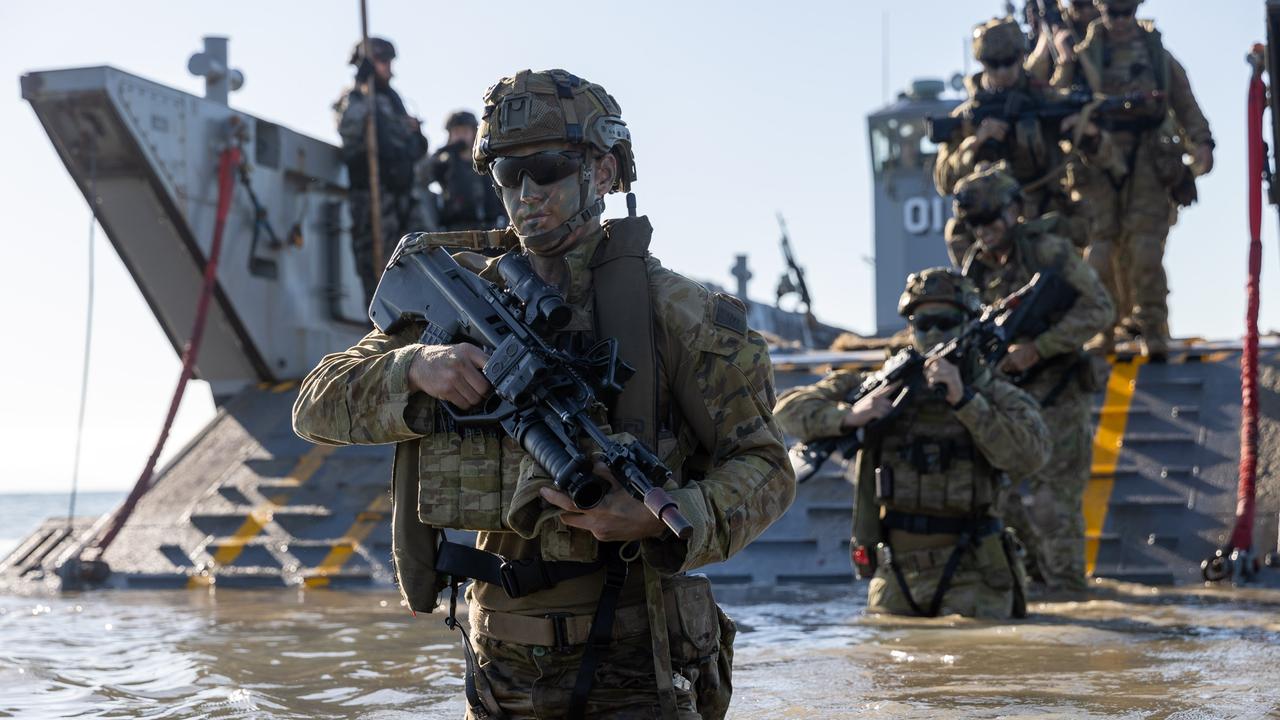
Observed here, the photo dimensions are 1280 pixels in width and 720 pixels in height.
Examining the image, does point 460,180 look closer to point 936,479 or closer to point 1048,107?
point 1048,107

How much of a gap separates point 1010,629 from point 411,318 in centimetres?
399

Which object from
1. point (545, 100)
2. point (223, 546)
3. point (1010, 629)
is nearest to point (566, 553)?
point (545, 100)

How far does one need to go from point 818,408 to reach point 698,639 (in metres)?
4.03

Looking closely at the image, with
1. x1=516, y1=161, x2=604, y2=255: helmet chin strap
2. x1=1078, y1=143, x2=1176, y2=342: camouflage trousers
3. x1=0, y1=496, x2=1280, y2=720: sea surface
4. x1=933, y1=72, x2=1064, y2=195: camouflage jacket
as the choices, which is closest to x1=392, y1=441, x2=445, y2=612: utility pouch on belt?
x1=516, y1=161, x2=604, y2=255: helmet chin strap

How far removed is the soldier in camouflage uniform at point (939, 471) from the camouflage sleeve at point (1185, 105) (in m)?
4.22

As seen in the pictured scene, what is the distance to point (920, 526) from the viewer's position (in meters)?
6.99

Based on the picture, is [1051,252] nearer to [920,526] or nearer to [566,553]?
[920,526]

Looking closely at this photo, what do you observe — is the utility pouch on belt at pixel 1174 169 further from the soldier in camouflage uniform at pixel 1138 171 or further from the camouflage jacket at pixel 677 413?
the camouflage jacket at pixel 677 413

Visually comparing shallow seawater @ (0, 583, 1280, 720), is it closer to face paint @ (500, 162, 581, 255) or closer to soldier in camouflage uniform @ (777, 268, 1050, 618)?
soldier in camouflage uniform @ (777, 268, 1050, 618)

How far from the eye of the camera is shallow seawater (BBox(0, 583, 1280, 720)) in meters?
5.31

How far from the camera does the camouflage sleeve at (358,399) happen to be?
10.6ft

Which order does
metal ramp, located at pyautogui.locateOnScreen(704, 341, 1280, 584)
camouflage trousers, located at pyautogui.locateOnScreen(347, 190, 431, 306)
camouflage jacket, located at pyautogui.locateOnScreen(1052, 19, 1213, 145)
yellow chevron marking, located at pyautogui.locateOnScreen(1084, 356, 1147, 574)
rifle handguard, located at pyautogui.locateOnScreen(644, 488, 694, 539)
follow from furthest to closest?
camouflage trousers, located at pyautogui.locateOnScreen(347, 190, 431, 306), camouflage jacket, located at pyautogui.locateOnScreen(1052, 19, 1213, 145), yellow chevron marking, located at pyautogui.locateOnScreen(1084, 356, 1147, 574), metal ramp, located at pyautogui.locateOnScreen(704, 341, 1280, 584), rifle handguard, located at pyautogui.locateOnScreen(644, 488, 694, 539)

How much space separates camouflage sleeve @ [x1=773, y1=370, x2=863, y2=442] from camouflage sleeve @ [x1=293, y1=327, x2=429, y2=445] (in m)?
3.89

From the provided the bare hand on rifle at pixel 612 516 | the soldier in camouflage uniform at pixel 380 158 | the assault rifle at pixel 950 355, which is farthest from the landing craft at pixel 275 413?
the bare hand on rifle at pixel 612 516
